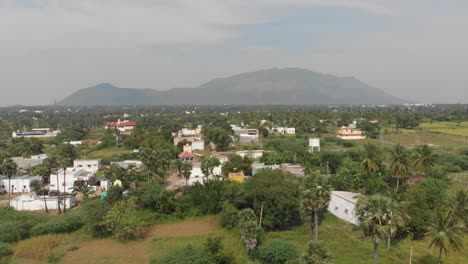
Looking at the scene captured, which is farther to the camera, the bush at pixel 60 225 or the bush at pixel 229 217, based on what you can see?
the bush at pixel 229 217

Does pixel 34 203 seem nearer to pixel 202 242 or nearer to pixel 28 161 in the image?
pixel 28 161

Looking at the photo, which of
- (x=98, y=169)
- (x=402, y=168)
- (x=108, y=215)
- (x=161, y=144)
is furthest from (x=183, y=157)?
(x=402, y=168)

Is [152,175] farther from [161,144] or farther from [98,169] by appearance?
[161,144]

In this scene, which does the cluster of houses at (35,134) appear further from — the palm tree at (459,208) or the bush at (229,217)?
the palm tree at (459,208)

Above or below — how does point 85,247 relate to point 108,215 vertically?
below

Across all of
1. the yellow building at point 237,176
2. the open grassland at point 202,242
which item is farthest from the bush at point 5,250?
the yellow building at point 237,176

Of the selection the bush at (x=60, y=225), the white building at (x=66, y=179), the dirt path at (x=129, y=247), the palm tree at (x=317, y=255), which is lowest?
the dirt path at (x=129, y=247)

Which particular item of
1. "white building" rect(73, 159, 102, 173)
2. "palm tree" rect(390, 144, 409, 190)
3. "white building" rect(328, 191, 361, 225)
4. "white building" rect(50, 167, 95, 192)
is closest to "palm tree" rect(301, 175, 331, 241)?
"white building" rect(328, 191, 361, 225)
